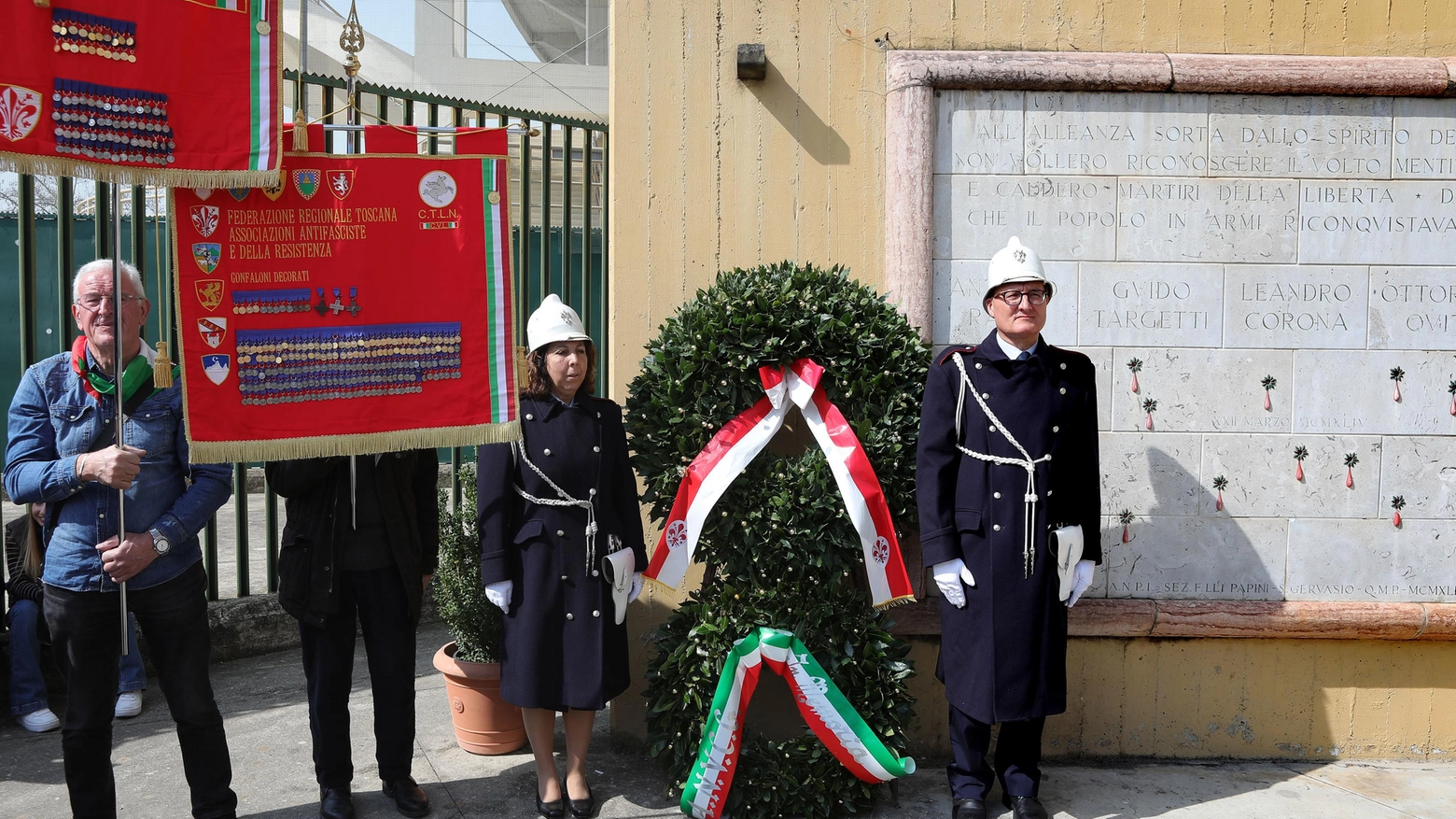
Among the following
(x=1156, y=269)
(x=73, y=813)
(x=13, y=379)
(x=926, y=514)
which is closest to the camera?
(x=73, y=813)

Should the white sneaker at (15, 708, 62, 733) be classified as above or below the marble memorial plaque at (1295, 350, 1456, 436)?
below

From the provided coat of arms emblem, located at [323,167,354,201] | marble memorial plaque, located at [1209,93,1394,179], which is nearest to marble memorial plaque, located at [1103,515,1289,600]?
marble memorial plaque, located at [1209,93,1394,179]

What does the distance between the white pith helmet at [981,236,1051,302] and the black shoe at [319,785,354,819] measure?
2.95 meters

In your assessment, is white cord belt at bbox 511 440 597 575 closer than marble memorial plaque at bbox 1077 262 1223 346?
Yes

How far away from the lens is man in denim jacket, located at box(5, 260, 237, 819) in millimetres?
3613

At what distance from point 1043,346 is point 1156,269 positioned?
2.94ft

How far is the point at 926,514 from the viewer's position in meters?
4.07

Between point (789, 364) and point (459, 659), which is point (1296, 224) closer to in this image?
point (789, 364)

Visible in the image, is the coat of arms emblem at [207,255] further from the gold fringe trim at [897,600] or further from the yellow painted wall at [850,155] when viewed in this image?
the gold fringe trim at [897,600]

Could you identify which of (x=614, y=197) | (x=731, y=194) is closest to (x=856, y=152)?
(x=731, y=194)

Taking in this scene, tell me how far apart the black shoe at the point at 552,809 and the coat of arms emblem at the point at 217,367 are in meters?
1.87

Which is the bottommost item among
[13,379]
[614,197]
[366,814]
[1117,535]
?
[366,814]

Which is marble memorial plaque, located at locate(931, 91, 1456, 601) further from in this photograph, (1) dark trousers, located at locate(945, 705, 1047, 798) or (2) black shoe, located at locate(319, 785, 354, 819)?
(2) black shoe, located at locate(319, 785, 354, 819)

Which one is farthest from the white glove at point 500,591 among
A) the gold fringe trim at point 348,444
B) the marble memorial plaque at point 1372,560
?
the marble memorial plaque at point 1372,560
